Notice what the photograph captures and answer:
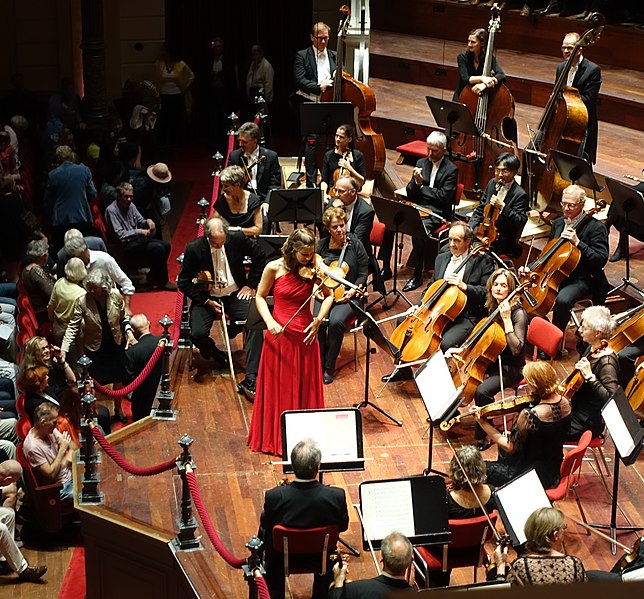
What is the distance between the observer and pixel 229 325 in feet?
21.8

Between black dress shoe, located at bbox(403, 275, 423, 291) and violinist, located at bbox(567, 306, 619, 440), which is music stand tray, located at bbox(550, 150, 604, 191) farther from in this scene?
violinist, located at bbox(567, 306, 619, 440)

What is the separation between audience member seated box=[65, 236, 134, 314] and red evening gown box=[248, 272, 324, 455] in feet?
7.14

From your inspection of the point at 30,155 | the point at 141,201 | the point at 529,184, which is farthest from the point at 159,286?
the point at 529,184

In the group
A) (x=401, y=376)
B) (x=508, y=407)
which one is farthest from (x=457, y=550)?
(x=401, y=376)

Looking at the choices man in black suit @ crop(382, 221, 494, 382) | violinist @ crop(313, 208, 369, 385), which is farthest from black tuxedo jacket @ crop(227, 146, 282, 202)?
man in black suit @ crop(382, 221, 494, 382)

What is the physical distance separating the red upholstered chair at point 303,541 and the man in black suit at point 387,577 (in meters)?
0.28

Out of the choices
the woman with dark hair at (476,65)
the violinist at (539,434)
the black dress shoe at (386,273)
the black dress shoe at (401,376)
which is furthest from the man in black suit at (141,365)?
the woman with dark hair at (476,65)

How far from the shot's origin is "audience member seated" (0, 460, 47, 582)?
566 centimetres

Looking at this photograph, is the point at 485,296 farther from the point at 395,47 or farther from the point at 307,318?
the point at 395,47

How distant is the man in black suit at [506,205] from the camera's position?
269 inches

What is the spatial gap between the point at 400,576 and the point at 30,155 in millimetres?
8435

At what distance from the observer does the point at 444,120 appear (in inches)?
307

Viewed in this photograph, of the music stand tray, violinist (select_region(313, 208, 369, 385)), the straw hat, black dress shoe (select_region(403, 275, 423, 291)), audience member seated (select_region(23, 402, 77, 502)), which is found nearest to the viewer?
audience member seated (select_region(23, 402, 77, 502))

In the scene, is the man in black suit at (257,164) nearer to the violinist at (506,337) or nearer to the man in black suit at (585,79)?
the man in black suit at (585,79)
